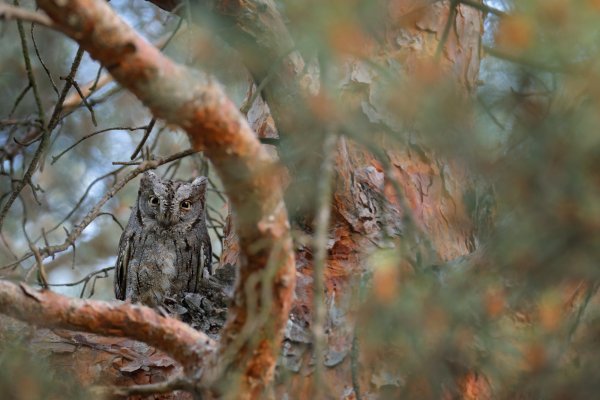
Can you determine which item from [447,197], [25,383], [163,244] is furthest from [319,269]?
[163,244]

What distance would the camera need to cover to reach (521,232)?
1584 millimetres

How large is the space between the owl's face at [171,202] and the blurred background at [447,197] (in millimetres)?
1202

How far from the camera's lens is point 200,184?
3.81m

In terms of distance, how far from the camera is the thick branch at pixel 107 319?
1.70 metres

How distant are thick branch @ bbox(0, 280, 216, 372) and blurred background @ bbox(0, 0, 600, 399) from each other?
0.81 feet

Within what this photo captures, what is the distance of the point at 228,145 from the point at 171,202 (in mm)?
2381

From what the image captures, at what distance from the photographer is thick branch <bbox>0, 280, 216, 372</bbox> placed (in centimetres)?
170

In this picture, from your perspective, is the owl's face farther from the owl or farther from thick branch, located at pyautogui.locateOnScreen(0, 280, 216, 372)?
thick branch, located at pyautogui.locateOnScreen(0, 280, 216, 372)

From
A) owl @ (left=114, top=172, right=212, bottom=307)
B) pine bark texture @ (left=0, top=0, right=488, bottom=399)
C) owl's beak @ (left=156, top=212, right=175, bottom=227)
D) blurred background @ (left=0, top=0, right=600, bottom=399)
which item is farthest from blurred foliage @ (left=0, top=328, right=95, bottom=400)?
owl's beak @ (left=156, top=212, right=175, bottom=227)

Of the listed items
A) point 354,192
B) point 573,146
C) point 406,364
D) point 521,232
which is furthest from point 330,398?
point 573,146

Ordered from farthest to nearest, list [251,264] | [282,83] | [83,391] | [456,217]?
[456,217] < [282,83] < [83,391] < [251,264]

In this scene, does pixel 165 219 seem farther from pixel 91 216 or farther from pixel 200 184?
pixel 91 216

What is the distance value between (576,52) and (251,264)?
78cm

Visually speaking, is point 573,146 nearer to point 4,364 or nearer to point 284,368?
point 284,368
